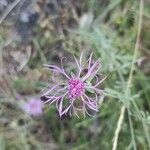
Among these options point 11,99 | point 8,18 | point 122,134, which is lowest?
point 122,134

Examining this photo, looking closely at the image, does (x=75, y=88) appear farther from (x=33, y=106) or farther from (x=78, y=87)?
(x=33, y=106)

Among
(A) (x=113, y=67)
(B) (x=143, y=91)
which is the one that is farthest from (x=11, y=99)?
(B) (x=143, y=91)

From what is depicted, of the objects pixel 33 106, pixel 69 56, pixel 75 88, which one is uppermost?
pixel 69 56

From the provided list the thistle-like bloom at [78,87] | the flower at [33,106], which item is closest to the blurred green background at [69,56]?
the flower at [33,106]

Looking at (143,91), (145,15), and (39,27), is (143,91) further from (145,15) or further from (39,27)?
(39,27)

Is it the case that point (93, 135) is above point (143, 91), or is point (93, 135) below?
below

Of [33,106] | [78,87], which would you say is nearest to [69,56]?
[33,106]
